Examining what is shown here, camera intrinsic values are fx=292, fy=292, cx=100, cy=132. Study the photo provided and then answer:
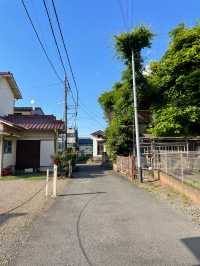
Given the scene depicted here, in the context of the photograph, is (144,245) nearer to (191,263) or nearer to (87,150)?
(191,263)

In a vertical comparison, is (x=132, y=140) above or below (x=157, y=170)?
above

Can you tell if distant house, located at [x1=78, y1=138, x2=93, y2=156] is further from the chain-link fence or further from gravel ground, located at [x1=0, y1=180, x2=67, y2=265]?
gravel ground, located at [x1=0, y1=180, x2=67, y2=265]

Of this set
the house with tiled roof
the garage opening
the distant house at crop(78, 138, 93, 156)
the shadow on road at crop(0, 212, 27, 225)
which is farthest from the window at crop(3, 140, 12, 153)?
the distant house at crop(78, 138, 93, 156)

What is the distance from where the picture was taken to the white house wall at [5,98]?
81.1ft

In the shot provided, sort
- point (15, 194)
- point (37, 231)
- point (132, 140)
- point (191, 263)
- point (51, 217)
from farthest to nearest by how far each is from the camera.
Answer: point (132, 140) < point (15, 194) < point (51, 217) < point (37, 231) < point (191, 263)

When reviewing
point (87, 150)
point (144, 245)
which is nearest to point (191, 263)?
point (144, 245)

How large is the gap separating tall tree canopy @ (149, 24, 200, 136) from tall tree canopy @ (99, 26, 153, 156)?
55.5 inches

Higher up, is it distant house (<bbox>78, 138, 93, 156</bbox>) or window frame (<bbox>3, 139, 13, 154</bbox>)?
distant house (<bbox>78, 138, 93, 156</bbox>)

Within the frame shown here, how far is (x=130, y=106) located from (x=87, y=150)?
54543 mm

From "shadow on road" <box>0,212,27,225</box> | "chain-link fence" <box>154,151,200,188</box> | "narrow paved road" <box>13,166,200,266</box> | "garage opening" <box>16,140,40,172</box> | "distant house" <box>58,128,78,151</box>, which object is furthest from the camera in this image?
"distant house" <box>58,128,78,151</box>

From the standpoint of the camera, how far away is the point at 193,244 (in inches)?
219

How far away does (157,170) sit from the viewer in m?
16.5

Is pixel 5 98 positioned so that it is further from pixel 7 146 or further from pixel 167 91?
pixel 167 91

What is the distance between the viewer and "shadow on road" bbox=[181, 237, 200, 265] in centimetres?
507
